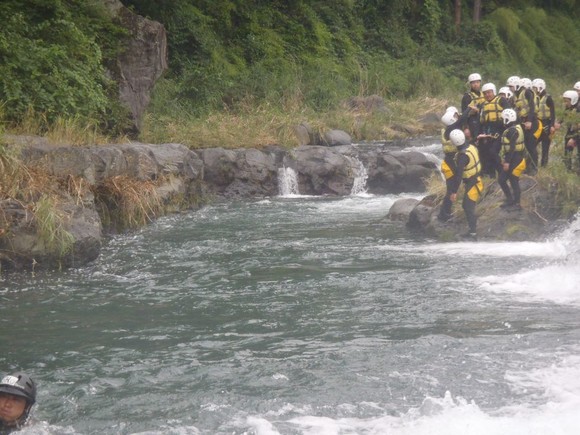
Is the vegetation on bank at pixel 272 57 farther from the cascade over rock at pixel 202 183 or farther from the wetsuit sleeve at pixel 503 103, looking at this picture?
the wetsuit sleeve at pixel 503 103

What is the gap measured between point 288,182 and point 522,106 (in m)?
7.47

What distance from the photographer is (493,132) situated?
47.6 feet

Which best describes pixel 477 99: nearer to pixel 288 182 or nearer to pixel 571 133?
pixel 571 133

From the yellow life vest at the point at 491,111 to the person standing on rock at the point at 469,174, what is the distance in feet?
2.20

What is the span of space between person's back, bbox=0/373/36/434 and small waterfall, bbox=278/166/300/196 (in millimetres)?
15385

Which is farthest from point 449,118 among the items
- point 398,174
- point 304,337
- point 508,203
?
point 398,174

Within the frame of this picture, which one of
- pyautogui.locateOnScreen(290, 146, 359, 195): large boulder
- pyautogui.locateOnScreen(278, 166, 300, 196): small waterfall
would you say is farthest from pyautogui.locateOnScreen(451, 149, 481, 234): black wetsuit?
pyautogui.locateOnScreen(278, 166, 300, 196): small waterfall

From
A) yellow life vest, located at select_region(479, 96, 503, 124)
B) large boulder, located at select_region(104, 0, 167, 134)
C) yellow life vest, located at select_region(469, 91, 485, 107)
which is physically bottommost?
yellow life vest, located at select_region(479, 96, 503, 124)

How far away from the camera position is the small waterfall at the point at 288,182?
69.8 ft

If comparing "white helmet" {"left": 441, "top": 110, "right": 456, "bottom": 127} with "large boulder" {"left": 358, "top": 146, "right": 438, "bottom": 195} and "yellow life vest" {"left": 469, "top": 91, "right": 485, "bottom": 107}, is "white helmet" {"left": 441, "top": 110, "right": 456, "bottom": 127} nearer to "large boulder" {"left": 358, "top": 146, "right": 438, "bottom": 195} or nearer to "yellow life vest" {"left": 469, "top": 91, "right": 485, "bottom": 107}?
"yellow life vest" {"left": 469, "top": 91, "right": 485, "bottom": 107}

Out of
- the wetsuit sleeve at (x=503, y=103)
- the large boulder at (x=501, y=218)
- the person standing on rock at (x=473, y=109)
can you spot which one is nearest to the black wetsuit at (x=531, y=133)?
the large boulder at (x=501, y=218)

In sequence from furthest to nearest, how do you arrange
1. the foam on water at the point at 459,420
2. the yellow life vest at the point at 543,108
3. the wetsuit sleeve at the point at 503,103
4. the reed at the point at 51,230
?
1. the yellow life vest at the point at 543,108
2. the wetsuit sleeve at the point at 503,103
3. the reed at the point at 51,230
4. the foam on water at the point at 459,420

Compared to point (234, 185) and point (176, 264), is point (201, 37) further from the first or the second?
point (176, 264)

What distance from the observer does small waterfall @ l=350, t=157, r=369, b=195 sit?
2150 cm
